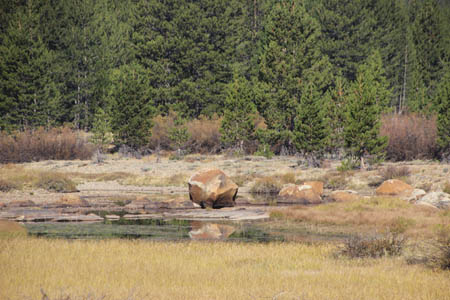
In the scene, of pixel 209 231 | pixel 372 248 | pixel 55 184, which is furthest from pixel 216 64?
pixel 372 248

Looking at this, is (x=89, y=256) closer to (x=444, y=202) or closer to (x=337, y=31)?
(x=444, y=202)

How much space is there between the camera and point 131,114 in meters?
62.2

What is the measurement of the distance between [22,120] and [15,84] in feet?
17.1

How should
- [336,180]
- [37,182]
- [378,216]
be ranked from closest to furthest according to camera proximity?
[378,216], [37,182], [336,180]

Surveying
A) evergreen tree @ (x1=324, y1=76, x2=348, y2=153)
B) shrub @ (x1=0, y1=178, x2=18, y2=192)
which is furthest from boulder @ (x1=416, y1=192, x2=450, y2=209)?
shrub @ (x1=0, y1=178, x2=18, y2=192)

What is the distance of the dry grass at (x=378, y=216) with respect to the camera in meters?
26.4

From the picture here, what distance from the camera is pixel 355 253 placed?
19.6 meters

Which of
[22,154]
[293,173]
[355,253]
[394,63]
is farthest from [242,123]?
[355,253]

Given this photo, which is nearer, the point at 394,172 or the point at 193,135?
the point at 394,172

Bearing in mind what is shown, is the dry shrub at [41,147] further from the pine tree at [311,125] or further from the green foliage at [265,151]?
the pine tree at [311,125]

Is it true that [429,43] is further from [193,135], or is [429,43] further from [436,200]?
[436,200]

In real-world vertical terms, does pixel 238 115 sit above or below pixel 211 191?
above

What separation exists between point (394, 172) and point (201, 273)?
3272 cm

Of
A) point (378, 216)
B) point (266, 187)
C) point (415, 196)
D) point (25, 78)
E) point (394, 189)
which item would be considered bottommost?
point (266, 187)
